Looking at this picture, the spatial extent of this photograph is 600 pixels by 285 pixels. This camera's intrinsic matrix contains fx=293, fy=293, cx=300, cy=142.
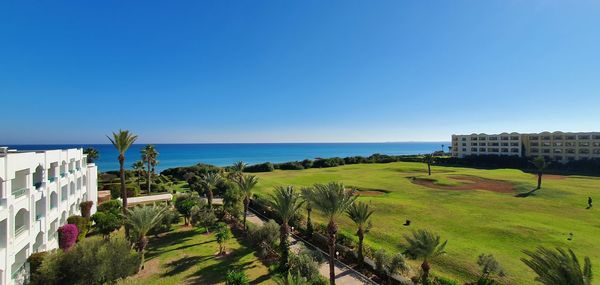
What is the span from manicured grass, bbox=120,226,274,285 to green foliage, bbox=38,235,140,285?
1309mm

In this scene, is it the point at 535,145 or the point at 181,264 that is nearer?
the point at 181,264

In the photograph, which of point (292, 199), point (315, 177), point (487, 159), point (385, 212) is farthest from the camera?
point (487, 159)

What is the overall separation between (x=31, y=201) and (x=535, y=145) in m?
140

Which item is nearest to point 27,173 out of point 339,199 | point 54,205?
point 54,205

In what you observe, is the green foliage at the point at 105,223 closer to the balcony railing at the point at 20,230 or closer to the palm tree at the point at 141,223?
the palm tree at the point at 141,223

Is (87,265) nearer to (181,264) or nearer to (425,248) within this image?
(181,264)

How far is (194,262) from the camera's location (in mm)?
24672

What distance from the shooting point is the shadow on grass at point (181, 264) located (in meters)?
22.8

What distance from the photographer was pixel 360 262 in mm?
22859

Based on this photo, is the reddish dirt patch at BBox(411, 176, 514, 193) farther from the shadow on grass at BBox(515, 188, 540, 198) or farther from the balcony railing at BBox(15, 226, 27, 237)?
the balcony railing at BBox(15, 226, 27, 237)

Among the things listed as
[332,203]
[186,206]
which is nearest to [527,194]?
[332,203]

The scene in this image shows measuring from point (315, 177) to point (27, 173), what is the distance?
54378 mm

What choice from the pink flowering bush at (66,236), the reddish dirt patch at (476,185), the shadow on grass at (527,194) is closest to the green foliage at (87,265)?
the pink flowering bush at (66,236)

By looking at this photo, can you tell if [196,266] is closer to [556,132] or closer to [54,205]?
[54,205]
